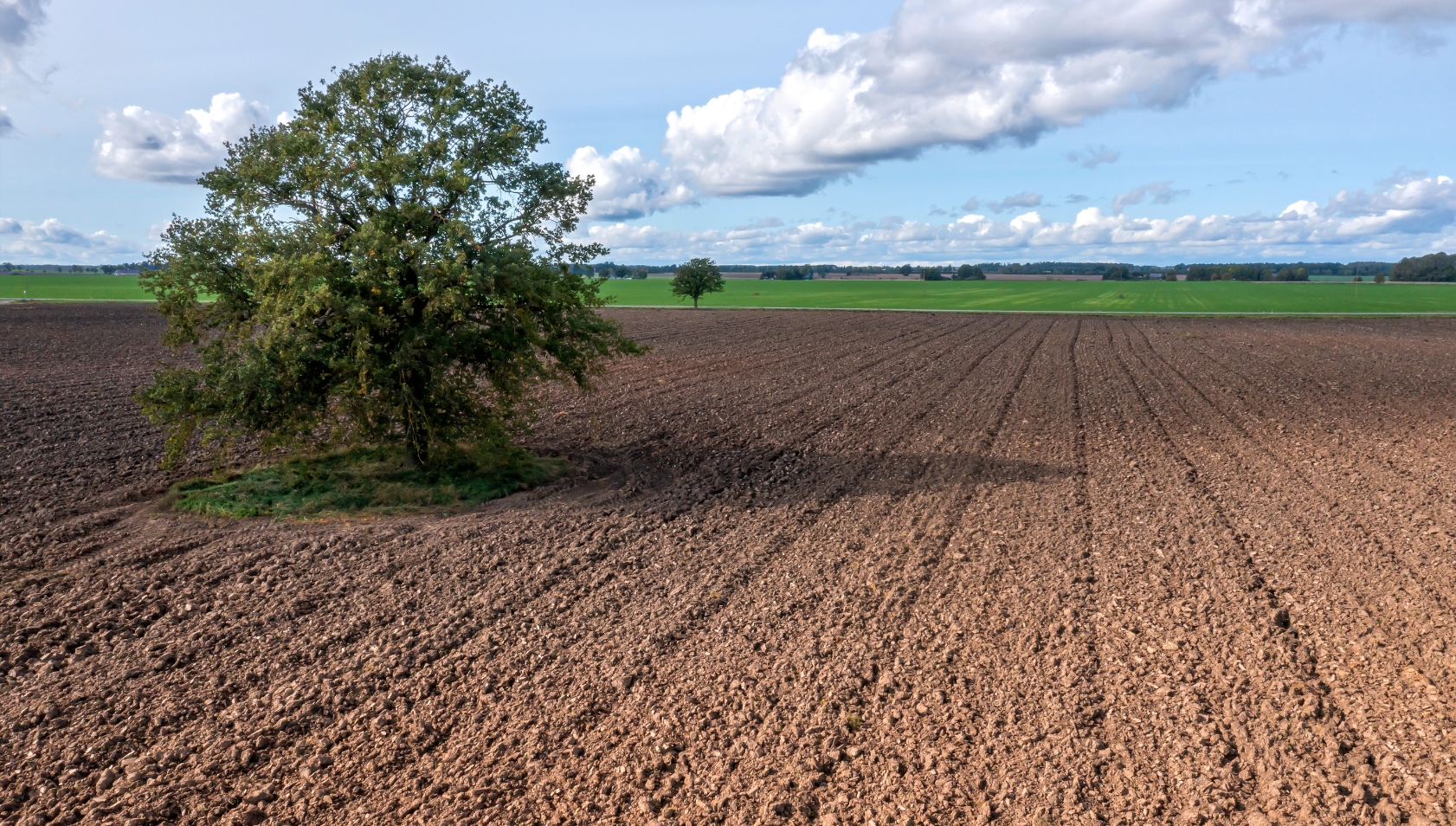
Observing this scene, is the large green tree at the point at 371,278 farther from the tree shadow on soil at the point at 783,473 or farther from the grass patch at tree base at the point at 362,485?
the tree shadow on soil at the point at 783,473

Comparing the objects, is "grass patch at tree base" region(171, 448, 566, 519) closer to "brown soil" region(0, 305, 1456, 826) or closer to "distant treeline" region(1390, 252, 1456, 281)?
"brown soil" region(0, 305, 1456, 826)

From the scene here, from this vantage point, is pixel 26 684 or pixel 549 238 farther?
pixel 549 238

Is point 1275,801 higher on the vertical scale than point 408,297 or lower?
lower

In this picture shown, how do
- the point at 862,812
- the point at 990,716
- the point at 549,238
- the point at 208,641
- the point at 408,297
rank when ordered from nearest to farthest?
the point at 862,812 < the point at 990,716 < the point at 208,641 < the point at 408,297 < the point at 549,238

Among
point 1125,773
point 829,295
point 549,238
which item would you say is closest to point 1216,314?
point 829,295

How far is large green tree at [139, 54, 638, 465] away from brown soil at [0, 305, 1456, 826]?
1.75 meters

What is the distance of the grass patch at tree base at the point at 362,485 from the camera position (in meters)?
11.8

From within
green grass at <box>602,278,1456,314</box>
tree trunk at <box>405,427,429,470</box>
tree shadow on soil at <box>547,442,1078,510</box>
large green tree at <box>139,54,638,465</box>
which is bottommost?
green grass at <box>602,278,1456,314</box>

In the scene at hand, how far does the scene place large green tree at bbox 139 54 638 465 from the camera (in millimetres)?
11688

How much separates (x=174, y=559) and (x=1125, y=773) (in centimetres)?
955

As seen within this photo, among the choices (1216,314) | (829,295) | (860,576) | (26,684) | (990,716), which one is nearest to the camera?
(990,716)

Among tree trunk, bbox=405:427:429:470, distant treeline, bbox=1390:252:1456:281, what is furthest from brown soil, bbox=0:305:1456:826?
distant treeline, bbox=1390:252:1456:281

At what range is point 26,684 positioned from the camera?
22.2 feet

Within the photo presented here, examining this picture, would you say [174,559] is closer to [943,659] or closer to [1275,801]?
[943,659]
